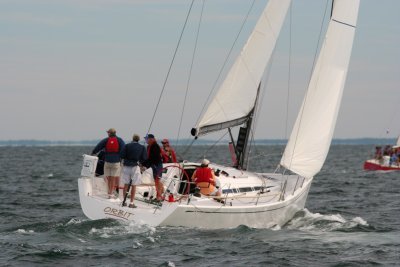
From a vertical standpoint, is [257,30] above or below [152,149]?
above

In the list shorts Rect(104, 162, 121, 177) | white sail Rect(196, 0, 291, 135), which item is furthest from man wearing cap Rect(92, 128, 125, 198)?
white sail Rect(196, 0, 291, 135)

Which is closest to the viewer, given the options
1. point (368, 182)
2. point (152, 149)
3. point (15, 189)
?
point (152, 149)

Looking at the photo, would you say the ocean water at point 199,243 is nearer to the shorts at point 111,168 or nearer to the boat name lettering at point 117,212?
the boat name lettering at point 117,212

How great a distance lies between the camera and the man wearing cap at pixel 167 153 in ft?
58.4

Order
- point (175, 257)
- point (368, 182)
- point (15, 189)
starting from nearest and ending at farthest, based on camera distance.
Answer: point (175, 257), point (15, 189), point (368, 182)

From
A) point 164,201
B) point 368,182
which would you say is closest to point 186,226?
point 164,201

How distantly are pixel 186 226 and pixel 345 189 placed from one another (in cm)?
1575

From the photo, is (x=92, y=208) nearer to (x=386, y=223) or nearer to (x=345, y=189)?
(x=386, y=223)

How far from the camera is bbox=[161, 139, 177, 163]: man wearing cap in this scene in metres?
17.8

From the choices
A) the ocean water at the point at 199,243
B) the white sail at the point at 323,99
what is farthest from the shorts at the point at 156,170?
the white sail at the point at 323,99

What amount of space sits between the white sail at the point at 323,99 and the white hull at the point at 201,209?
972 mm

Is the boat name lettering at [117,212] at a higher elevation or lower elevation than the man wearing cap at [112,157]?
lower

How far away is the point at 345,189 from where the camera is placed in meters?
29.8

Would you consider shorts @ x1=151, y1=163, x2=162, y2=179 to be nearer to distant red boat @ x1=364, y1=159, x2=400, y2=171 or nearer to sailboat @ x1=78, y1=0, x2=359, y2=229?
sailboat @ x1=78, y1=0, x2=359, y2=229
